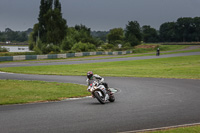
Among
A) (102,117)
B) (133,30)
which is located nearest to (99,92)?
(102,117)

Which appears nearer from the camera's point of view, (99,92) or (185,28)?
(99,92)

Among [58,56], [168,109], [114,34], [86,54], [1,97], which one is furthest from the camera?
[114,34]

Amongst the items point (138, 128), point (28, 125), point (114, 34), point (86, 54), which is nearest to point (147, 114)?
point (138, 128)

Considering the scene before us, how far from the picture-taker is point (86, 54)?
74188 millimetres

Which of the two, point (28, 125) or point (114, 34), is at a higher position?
point (114, 34)

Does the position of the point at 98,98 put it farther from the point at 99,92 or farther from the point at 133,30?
the point at 133,30

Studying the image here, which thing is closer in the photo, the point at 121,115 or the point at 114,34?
the point at 121,115

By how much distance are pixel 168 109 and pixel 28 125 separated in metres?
5.77

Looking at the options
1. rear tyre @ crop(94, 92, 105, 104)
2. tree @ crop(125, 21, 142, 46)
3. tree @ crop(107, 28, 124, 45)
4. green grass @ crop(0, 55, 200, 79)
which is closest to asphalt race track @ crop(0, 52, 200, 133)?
rear tyre @ crop(94, 92, 105, 104)

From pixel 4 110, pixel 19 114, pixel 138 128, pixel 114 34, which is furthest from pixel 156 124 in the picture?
pixel 114 34

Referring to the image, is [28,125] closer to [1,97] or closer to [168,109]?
[168,109]

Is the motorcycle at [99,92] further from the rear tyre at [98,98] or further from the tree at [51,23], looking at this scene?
the tree at [51,23]

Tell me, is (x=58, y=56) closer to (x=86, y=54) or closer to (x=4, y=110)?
(x=86, y=54)

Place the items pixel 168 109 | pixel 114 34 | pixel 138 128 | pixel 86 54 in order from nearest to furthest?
pixel 138 128, pixel 168 109, pixel 86 54, pixel 114 34
